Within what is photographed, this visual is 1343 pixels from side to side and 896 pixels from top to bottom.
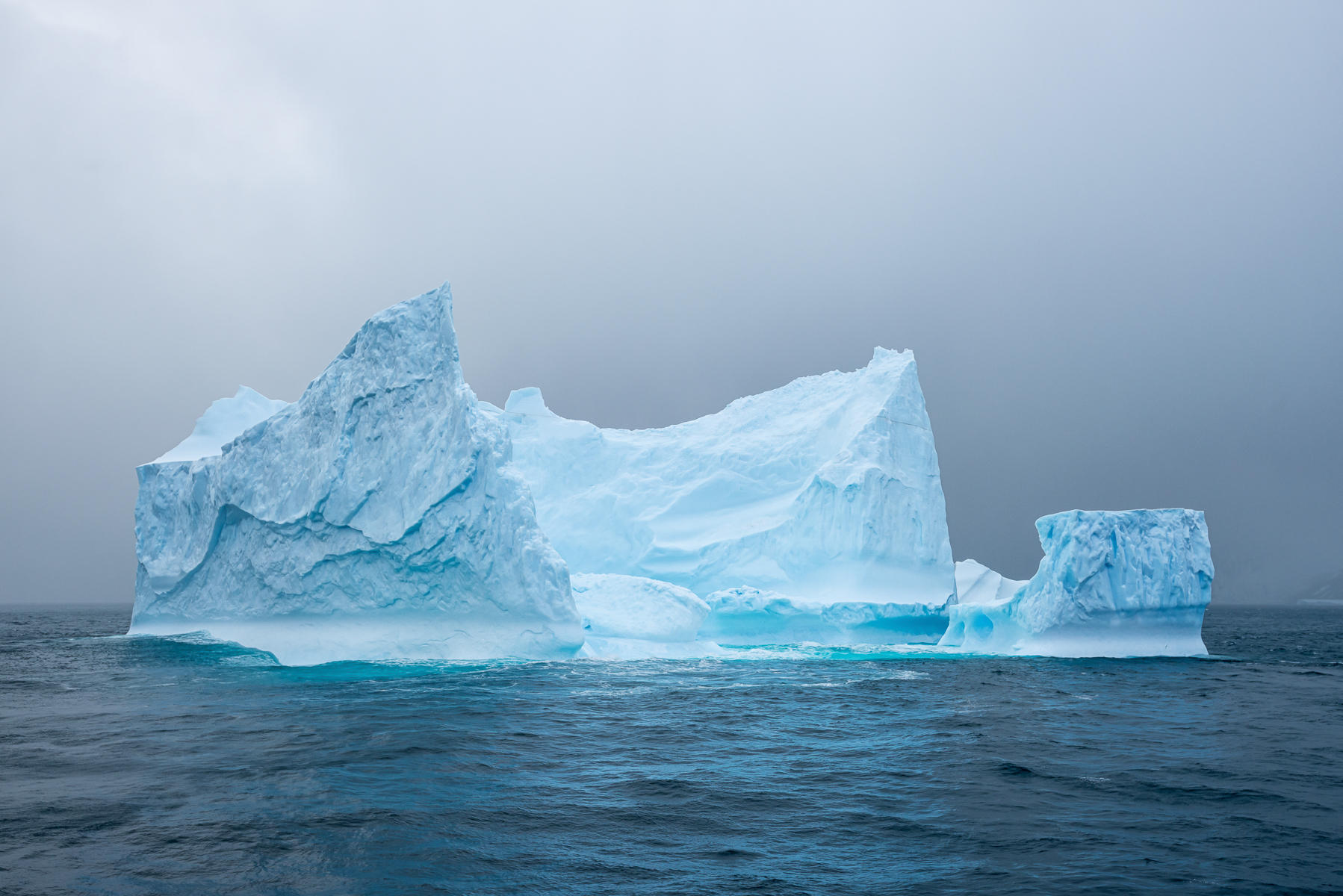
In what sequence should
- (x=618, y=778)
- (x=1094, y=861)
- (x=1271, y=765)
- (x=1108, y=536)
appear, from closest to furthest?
→ (x=1094, y=861), (x=618, y=778), (x=1271, y=765), (x=1108, y=536)

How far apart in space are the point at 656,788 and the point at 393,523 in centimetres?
1048

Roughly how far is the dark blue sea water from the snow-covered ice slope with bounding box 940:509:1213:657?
16.1ft

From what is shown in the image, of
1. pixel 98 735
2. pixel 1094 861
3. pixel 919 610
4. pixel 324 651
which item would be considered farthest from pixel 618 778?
pixel 919 610

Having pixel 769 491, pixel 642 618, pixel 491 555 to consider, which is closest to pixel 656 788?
pixel 491 555

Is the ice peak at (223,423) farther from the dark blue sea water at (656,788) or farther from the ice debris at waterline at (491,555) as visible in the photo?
the dark blue sea water at (656,788)

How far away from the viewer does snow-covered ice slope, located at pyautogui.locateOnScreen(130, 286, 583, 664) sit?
1619 centimetres

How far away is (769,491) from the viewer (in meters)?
28.9

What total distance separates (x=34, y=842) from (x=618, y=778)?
4223 millimetres

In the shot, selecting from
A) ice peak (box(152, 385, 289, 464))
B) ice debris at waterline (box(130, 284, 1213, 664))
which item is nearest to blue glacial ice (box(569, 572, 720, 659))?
ice debris at waterline (box(130, 284, 1213, 664))

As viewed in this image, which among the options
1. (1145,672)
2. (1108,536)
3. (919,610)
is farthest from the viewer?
(919,610)

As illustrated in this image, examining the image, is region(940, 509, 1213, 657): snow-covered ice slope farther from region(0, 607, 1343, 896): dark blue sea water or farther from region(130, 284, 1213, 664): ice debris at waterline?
region(0, 607, 1343, 896): dark blue sea water

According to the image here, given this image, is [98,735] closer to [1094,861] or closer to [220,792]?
[220,792]

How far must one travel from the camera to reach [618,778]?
290 inches

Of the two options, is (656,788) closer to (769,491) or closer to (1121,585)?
(1121,585)
